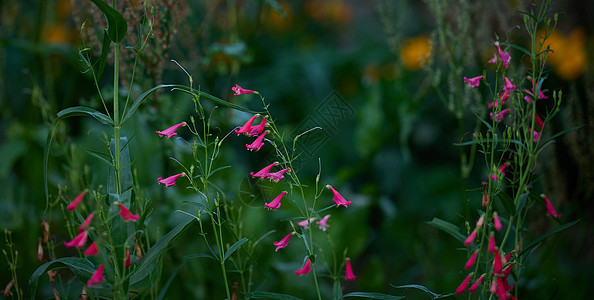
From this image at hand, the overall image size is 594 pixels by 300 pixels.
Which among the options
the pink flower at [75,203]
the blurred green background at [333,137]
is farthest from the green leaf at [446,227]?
the pink flower at [75,203]

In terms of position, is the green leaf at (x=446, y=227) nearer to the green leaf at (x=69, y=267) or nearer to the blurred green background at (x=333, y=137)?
the blurred green background at (x=333, y=137)

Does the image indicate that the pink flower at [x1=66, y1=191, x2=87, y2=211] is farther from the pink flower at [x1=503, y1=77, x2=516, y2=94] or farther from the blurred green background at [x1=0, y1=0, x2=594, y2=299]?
the pink flower at [x1=503, y1=77, x2=516, y2=94]

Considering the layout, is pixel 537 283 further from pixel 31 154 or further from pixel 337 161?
pixel 31 154

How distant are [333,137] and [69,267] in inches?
61.6

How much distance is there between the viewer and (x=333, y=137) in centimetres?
230

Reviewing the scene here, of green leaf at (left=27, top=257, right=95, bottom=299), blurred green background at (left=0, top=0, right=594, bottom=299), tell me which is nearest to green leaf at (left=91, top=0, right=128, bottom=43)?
blurred green background at (left=0, top=0, right=594, bottom=299)

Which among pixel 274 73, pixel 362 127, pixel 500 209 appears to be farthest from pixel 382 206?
pixel 274 73

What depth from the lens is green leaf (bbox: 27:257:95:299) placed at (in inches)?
32.8

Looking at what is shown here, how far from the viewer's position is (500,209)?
1.54m

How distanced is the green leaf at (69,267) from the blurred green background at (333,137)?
17 centimetres

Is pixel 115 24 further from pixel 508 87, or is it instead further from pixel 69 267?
pixel 508 87

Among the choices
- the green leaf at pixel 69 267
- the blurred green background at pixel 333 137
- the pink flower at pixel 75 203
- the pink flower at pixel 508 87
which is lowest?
the blurred green background at pixel 333 137

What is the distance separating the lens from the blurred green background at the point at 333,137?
4.79 ft

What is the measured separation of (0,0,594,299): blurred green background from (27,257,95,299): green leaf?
17 cm
